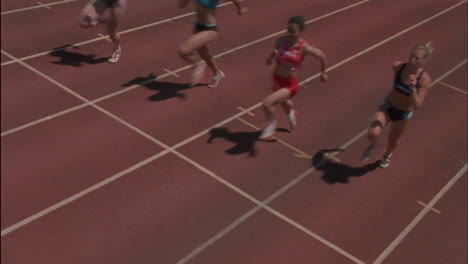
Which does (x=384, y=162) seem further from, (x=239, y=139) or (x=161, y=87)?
(x=161, y=87)

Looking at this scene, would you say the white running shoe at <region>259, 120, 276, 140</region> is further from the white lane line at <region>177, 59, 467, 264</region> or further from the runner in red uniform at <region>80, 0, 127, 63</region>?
the runner in red uniform at <region>80, 0, 127, 63</region>

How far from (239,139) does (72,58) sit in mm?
4091

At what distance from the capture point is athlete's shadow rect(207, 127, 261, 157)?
827 centimetres

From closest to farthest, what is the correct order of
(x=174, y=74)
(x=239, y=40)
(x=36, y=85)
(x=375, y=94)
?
1. (x=36, y=85)
2. (x=174, y=74)
3. (x=375, y=94)
4. (x=239, y=40)

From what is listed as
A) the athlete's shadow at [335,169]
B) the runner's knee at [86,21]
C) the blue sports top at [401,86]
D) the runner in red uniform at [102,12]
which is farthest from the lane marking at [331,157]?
the runner's knee at [86,21]

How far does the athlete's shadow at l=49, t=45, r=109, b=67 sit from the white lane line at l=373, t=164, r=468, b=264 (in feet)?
21.9

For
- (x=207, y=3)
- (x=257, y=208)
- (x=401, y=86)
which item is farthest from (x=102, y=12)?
(x=401, y=86)

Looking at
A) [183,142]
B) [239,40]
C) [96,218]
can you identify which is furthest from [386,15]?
[96,218]

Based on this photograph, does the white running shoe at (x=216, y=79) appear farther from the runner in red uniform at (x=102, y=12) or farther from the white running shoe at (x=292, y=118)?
the runner in red uniform at (x=102, y=12)

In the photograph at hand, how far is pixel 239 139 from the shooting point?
857 cm

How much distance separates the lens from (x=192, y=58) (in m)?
8.83

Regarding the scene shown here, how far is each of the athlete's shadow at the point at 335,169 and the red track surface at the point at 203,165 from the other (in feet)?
0.09

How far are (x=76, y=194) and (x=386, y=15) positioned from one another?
1309cm

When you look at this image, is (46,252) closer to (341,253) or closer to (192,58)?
(341,253)
